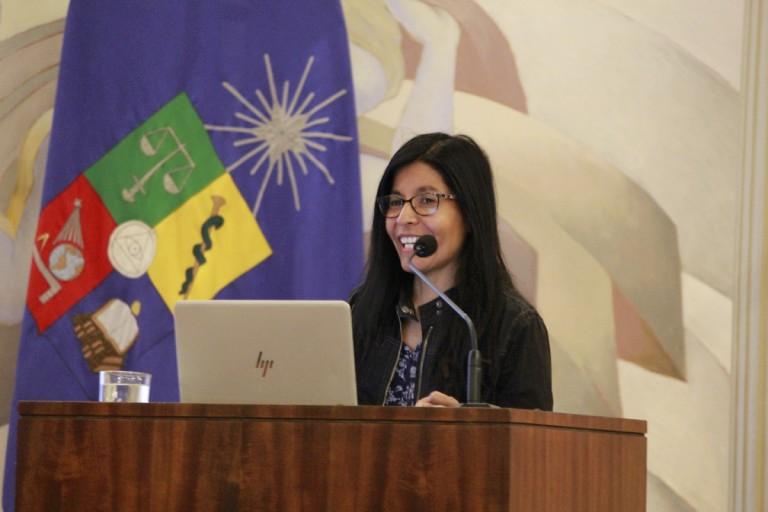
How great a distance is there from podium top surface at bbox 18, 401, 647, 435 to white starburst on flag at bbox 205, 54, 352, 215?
2.09 m

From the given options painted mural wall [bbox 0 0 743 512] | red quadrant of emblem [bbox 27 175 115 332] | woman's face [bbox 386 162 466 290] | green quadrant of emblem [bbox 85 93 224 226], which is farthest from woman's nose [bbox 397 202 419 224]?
red quadrant of emblem [bbox 27 175 115 332]

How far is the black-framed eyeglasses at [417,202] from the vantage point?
2.54 meters

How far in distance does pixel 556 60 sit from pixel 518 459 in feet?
7.93

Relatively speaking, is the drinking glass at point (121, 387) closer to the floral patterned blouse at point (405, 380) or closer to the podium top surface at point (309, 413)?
the podium top surface at point (309, 413)

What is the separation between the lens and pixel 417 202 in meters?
2.55

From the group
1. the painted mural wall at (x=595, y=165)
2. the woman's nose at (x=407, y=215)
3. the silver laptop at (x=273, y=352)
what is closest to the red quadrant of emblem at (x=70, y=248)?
the painted mural wall at (x=595, y=165)

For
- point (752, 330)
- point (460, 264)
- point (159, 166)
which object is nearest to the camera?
point (460, 264)

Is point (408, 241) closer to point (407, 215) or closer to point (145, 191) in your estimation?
point (407, 215)

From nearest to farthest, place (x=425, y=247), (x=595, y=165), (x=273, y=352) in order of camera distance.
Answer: (x=273, y=352) → (x=425, y=247) → (x=595, y=165)

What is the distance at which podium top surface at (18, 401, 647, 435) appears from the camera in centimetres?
167

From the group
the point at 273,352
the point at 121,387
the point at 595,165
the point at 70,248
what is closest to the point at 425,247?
the point at 273,352

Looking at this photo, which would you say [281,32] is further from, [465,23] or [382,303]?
[382,303]

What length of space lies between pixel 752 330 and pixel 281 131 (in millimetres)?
1668

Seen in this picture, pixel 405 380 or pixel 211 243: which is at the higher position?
pixel 211 243
